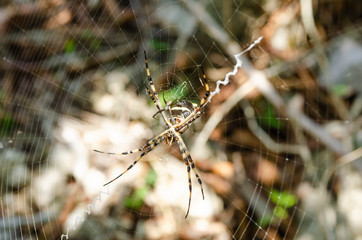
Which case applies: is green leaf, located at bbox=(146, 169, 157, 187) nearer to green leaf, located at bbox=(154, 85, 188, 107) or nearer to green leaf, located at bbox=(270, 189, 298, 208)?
green leaf, located at bbox=(154, 85, 188, 107)

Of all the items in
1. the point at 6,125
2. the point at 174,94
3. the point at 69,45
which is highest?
the point at 69,45

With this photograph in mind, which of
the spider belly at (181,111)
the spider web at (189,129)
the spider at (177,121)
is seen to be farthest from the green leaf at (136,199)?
the spider belly at (181,111)

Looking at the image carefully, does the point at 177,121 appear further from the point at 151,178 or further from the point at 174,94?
the point at 151,178

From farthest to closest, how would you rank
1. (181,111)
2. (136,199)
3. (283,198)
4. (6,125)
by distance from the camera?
(6,125)
(136,199)
(283,198)
(181,111)

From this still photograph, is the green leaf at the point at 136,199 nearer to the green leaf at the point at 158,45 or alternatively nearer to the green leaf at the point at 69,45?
the green leaf at the point at 158,45

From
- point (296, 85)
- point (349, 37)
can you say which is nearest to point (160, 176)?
point (296, 85)

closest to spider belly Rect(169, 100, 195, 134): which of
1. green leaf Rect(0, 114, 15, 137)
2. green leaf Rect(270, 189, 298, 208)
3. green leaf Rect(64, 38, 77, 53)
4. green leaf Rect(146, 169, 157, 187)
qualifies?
green leaf Rect(146, 169, 157, 187)

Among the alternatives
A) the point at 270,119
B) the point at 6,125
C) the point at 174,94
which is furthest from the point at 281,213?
the point at 6,125

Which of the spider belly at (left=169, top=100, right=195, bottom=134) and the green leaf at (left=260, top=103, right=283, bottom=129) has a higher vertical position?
the spider belly at (left=169, top=100, right=195, bottom=134)
